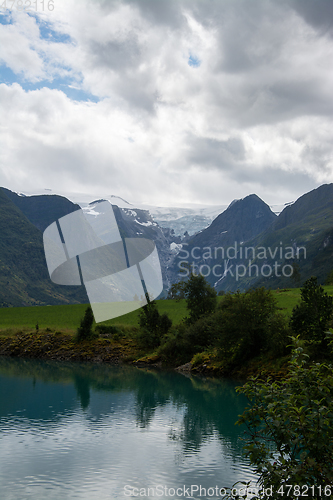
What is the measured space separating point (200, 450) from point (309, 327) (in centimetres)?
→ 1730

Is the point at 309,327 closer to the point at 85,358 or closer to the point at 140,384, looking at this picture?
the point at 140,384

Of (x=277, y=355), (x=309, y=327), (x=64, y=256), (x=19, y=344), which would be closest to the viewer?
(x=64, y=256)

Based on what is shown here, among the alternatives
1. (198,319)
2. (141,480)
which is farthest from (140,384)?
(141,480)

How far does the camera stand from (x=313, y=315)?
1204 inches

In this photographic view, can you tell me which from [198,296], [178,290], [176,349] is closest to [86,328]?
[176,349]

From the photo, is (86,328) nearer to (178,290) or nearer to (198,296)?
(178,290)

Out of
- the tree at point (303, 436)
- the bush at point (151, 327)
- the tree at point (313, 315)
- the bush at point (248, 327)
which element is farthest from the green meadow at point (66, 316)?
the tree at point (303, 436)

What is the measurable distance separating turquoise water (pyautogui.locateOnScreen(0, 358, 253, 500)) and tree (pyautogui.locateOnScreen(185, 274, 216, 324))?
43.4 feet

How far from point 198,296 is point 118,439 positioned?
30.4 meters

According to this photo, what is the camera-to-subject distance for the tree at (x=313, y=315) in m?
29.5

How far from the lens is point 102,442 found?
58.5ft

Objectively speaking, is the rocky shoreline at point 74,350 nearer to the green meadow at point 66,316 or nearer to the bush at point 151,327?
the bush at point 151,327

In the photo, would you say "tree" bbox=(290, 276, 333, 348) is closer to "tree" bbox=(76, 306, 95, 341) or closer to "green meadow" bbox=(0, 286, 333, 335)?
"green meadow" bbox=(0, 286, 333, 335)

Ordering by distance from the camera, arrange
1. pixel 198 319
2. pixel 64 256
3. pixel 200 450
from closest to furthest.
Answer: pixel 200 450
pixel 64 256
pixel 198 319
